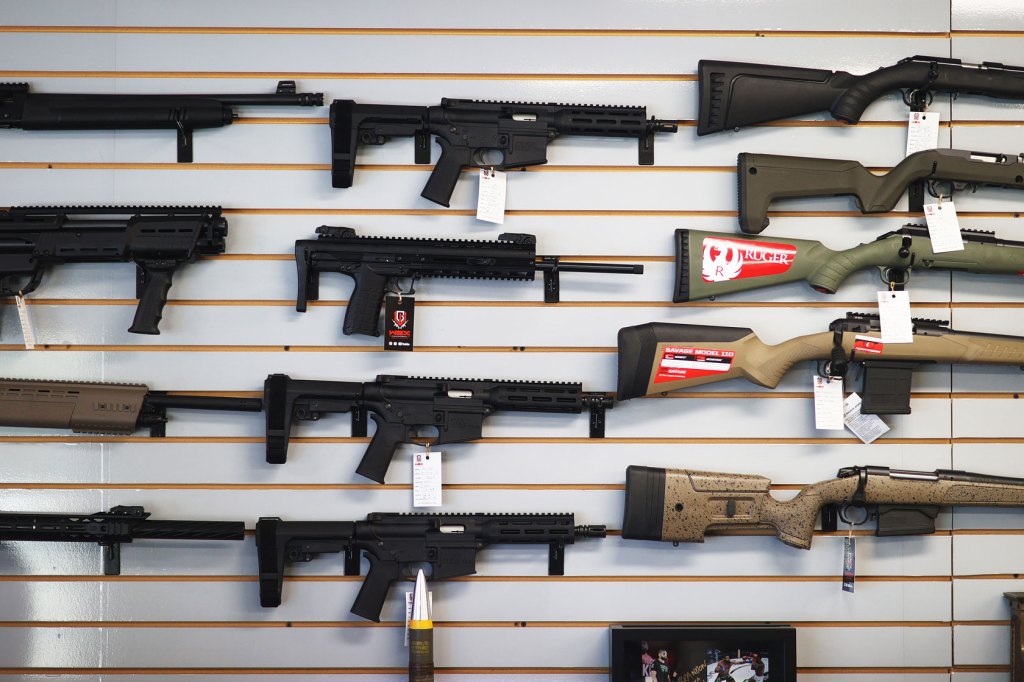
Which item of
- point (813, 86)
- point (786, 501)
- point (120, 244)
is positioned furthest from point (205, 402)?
point (813, 86)

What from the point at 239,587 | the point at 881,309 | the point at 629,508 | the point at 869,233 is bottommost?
the point at 239,587

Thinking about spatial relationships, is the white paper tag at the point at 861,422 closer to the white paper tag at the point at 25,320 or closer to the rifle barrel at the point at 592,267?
the rifle barrel at the point at 592,267

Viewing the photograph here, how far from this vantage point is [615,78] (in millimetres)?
3832

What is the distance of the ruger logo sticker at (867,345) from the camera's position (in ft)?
12.0

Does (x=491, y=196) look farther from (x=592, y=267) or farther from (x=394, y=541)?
(x=394, y=541)

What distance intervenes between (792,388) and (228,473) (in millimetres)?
2415

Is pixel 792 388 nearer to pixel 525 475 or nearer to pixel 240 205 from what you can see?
pixel 525 475

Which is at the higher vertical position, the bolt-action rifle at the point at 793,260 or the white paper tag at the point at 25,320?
the bolt-action rifle at the point at 793,260

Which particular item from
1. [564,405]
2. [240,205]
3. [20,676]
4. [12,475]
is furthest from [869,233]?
[20,676]

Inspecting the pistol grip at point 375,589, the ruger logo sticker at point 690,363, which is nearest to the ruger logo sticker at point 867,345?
Answer: the ruger logo sticker at point 690,363

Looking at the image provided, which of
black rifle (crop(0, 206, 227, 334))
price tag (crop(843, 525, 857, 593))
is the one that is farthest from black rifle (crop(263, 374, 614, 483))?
price tag (crop(843, 525, 857, 593))

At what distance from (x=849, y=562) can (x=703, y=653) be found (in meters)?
0.71

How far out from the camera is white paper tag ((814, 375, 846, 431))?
374 centimetres

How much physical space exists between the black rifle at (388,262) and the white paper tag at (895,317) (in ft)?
3.38
